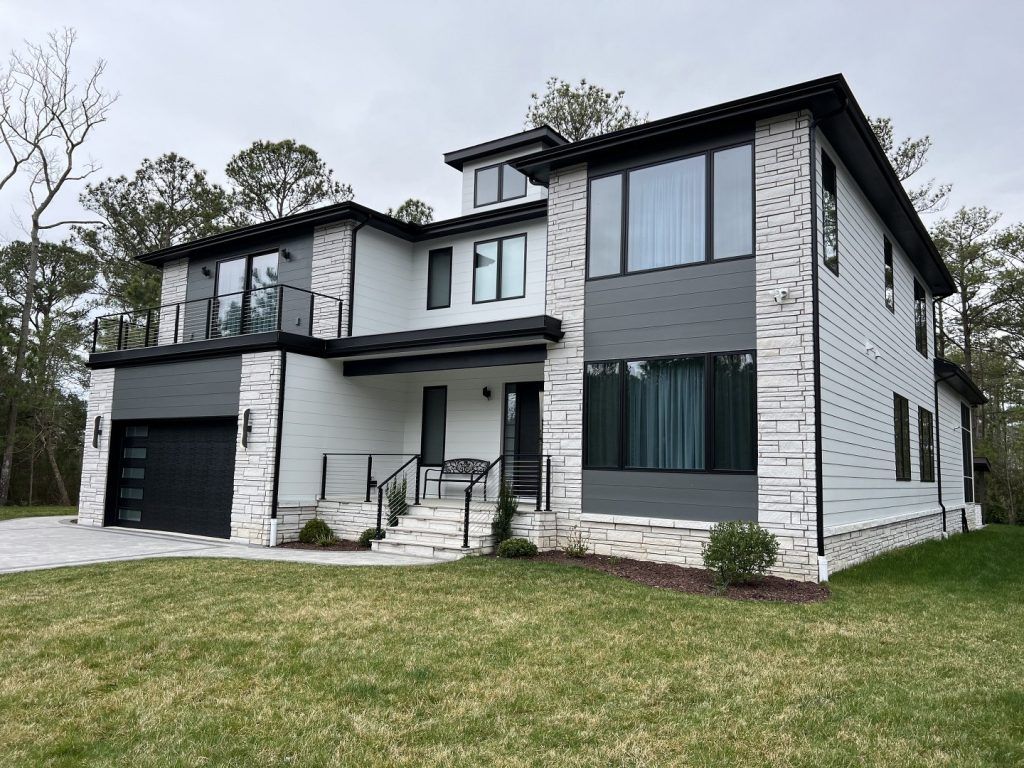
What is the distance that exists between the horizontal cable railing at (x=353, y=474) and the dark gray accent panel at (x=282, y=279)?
266 cm

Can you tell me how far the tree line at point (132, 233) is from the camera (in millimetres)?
22766

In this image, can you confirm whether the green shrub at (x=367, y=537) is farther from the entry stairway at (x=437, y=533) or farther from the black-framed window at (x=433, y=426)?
the black-framed window at (x=433, y=426)

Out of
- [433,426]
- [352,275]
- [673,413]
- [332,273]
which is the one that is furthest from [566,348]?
[332,273]

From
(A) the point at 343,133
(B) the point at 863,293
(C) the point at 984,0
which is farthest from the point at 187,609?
(A) the point at 343,133

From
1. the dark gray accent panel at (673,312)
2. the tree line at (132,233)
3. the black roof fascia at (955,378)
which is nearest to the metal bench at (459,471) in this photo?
the dark gray accent panel at (673,312)

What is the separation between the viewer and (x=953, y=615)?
7.21 meters

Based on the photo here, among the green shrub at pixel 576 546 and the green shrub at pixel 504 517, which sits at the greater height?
the green shrub at pixel 504 517

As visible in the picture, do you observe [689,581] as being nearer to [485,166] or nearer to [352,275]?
[352,275]

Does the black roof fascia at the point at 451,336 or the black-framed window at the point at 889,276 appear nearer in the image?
the black roof fascia at the point at 451,336

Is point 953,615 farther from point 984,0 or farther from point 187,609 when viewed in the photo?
point 984,0

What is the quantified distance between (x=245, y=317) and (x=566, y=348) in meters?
7.45

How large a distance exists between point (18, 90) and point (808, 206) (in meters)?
24.0

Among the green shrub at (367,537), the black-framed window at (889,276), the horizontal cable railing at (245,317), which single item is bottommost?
the green shrub at (367,537)

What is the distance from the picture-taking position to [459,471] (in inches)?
532
